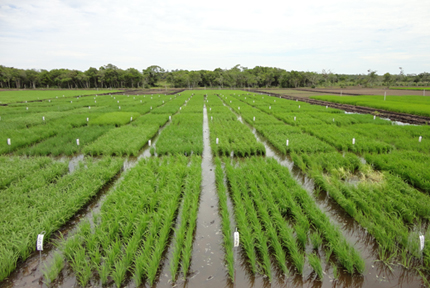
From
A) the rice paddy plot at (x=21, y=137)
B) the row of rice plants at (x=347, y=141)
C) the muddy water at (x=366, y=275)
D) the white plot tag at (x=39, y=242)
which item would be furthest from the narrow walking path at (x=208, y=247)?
the rice paddy plot at (x=21, y=137)

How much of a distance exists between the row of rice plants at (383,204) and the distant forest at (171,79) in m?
67.5

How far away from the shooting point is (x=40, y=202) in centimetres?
457

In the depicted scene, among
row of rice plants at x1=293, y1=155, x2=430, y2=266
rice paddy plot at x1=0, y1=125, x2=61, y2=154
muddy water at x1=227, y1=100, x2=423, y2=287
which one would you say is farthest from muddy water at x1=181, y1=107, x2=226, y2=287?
rice paddy plot at x1=0, y1=125, x2=61, y2=154

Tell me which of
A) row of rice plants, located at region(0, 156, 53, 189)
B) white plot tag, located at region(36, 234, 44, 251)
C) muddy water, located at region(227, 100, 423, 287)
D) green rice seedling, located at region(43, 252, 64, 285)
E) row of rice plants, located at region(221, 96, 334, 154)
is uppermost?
row of rice plants, located at region(221, 96, 334, 154)

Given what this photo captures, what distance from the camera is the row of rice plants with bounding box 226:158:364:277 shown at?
3.35 metres

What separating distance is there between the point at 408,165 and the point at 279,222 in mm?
4757

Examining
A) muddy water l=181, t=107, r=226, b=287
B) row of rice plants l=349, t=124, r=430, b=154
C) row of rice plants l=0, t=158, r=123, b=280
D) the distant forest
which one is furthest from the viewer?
the distant forest

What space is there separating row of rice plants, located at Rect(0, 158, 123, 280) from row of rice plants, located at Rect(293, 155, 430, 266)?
531 cm

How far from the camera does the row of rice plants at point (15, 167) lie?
563 cm

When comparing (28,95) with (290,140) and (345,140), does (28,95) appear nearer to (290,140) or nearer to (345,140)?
(290,140)

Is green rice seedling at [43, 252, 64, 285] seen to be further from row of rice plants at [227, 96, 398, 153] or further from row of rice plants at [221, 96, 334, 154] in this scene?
row of rice plants at [227, 96, 398, 153]

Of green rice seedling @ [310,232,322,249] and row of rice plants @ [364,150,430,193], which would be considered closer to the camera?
green rice seedling @ [310,232,322,249]

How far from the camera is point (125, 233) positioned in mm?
3770

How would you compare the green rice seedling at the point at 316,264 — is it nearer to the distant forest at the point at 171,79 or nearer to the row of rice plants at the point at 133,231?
the row of rice plants at the point at 133,231
